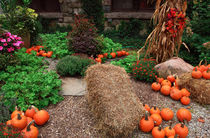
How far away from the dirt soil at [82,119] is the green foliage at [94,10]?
18.0ft

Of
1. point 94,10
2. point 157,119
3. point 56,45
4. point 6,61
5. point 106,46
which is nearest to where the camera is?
point 157,119

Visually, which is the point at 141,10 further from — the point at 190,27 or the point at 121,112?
the point at 121,112

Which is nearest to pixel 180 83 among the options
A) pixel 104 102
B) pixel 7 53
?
pixel 104 102

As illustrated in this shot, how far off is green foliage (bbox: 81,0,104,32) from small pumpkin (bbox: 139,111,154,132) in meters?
6.25

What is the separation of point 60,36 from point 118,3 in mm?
3941

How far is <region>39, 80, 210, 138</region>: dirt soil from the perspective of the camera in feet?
7.89

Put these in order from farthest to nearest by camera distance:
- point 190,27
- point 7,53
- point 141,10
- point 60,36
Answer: point 141,10 → point 60,36 → point 190,27 → point 7,53

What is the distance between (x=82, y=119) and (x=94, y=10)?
629 centimetres

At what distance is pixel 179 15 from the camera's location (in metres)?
3.78

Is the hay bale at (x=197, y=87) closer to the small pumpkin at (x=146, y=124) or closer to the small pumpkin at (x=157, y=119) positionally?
the small pumpkin at (x=157, y=119)

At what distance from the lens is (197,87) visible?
123 inches

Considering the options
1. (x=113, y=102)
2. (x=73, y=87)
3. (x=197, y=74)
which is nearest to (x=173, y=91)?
(x=197, y=74)

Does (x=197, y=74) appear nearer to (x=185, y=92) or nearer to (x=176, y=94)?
(x=185, y=92)

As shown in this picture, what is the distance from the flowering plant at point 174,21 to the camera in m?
3.80
